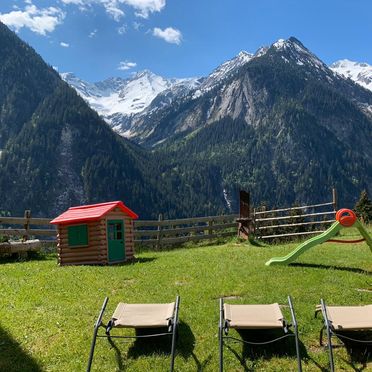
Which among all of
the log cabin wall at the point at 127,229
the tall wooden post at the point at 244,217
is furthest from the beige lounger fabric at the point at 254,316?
the tall wooden post at the point at 244,217

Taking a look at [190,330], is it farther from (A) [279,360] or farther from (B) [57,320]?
(B) [57,320]

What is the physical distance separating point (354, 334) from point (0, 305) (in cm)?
783

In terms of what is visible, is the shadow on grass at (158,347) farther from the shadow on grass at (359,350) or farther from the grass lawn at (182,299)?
the shadow on grass at (359,350)

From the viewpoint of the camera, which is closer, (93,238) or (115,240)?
(93,238)

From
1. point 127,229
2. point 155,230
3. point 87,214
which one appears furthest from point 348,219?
point 155,230

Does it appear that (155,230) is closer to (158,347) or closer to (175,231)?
(175,231)

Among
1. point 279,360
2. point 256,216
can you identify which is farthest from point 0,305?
point 256,216

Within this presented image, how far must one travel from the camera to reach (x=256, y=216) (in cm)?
2603

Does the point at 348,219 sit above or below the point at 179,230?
above

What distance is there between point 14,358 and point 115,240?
396 inches

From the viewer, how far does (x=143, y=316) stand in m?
7.98

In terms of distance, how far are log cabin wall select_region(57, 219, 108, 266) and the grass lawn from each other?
0.96 metres

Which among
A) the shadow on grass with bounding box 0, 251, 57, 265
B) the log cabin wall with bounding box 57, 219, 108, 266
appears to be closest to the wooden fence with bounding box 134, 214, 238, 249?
the shadow on grass with bounding box 0, 251, 57, 265

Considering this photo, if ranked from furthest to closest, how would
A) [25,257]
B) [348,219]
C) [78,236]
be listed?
[25,257] < [78,236] < [348,219]
